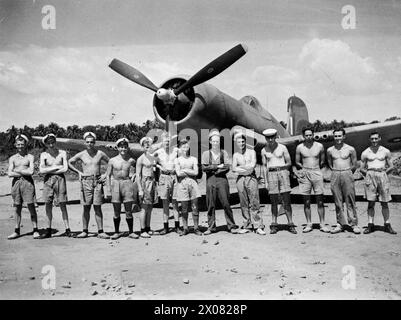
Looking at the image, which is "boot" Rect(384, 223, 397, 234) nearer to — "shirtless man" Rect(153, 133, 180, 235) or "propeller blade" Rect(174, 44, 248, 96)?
"shirtless man" Rect(153, 133, 180, 235)

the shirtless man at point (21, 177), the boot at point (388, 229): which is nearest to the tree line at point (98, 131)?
the shirtless man at point (21, 177)

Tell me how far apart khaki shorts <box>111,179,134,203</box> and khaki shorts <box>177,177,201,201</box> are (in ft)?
2.70

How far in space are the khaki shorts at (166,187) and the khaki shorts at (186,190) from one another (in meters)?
0.14

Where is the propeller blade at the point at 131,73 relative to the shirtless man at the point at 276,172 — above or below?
above

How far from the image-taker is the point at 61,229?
7422 mm

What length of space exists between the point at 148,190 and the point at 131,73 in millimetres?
3941

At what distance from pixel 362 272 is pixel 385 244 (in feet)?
5.05

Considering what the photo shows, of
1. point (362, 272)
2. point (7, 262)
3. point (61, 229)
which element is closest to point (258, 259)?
point (362, 272)

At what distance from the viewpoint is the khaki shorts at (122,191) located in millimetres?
6309

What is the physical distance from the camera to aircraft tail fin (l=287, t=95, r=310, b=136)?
53.3 feet

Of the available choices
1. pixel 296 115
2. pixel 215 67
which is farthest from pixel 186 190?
pixel 296 115

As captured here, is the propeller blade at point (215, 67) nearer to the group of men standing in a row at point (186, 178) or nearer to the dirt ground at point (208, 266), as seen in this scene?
the group of men standing in a row at point (186, 178)

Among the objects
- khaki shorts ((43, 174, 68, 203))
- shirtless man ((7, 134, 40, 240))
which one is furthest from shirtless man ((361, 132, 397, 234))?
shirtless man ((7, 134, 40, 240))
